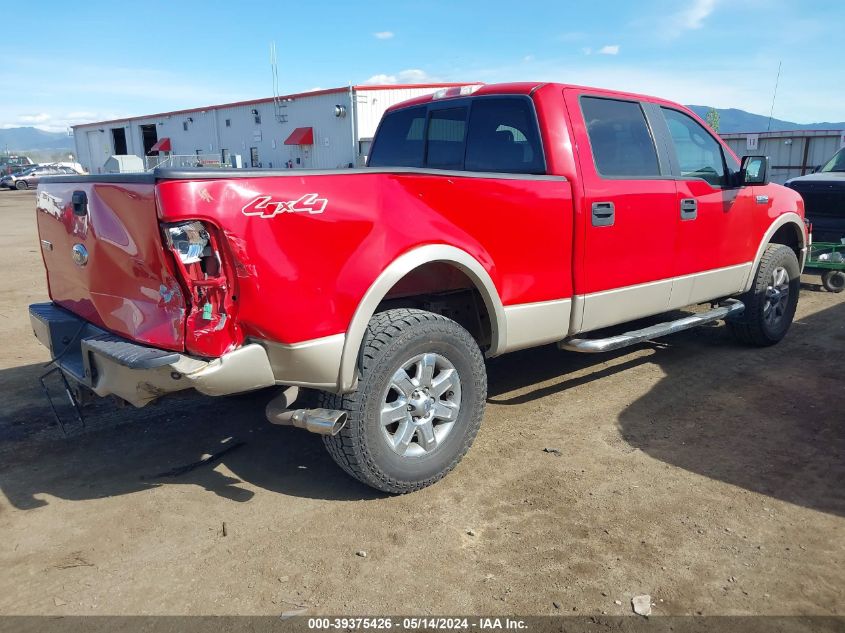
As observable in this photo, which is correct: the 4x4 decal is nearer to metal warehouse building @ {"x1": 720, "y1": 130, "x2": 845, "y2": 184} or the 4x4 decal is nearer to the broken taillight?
the broken taillight

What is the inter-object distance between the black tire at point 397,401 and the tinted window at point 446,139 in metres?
1.60

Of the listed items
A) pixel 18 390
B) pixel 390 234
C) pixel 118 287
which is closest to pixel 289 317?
pixel 390 234

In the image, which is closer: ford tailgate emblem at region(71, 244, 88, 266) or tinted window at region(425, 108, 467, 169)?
ford tailgate emblem at region(71, 244, 88, 266)

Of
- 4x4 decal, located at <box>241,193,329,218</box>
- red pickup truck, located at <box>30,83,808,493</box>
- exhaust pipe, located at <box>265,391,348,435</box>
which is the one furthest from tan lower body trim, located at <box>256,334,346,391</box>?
4x4 decal, located at <box>241,193,329,218</box>

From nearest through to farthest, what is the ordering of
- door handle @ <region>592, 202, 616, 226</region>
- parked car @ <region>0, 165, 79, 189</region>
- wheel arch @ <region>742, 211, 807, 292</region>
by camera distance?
door handle @ <region>592, 202, 616, 226</region> → wheel arch @ <region>742, 211, 807, 292</region> → parked car @ <region>0, 165, 79, 189</region>

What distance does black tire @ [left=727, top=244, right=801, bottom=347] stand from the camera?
5.79 m

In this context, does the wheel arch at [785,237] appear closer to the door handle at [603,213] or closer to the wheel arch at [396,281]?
the door handle at [603,213]

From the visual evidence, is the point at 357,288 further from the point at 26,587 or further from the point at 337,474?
the point at 26,587

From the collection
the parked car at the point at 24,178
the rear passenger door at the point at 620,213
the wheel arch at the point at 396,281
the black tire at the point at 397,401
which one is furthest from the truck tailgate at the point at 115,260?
the parked car at the point at 24,178

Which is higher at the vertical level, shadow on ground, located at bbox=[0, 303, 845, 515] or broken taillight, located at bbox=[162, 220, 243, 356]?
broken taillight, located at bbox=[162, 220, 243, 356]

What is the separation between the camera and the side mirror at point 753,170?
5.24 metres

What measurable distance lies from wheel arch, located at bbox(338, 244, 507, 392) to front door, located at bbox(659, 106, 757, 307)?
189cm

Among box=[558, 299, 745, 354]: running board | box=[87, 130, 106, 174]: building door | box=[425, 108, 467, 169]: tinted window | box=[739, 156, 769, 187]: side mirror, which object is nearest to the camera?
box=[558, 299, 745, 354]: running board

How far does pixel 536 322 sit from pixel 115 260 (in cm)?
231
